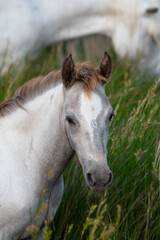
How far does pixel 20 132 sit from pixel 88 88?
1.73ft

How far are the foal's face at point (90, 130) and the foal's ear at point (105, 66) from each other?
21cm

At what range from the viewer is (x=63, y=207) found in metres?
2.86

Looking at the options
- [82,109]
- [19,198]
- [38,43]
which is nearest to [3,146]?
[19,198]

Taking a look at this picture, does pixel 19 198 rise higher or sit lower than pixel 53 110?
lower

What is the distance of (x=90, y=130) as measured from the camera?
2.13m

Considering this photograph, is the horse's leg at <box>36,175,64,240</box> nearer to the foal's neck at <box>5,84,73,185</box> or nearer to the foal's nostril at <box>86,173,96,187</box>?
the foal's neck at <box>5,84,73,185</box>

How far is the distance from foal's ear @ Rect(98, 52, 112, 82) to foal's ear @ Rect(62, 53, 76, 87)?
0.19 meters

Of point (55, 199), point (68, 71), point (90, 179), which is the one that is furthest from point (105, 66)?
point (55, 199)

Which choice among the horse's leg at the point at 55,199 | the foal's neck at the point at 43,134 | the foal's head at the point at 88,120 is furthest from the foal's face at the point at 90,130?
the horse's leg at the point at 55,199

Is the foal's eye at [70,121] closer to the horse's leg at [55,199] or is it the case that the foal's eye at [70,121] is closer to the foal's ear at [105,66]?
the foal's ear at [105,66]

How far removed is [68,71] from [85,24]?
3.86 m

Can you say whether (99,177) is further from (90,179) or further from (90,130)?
(90,130)

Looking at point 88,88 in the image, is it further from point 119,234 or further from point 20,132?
point 119,234

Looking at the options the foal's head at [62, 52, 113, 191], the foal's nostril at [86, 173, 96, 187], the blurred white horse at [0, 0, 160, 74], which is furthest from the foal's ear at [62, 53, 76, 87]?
the blurred white horse at [0, 0, 160, 74]
